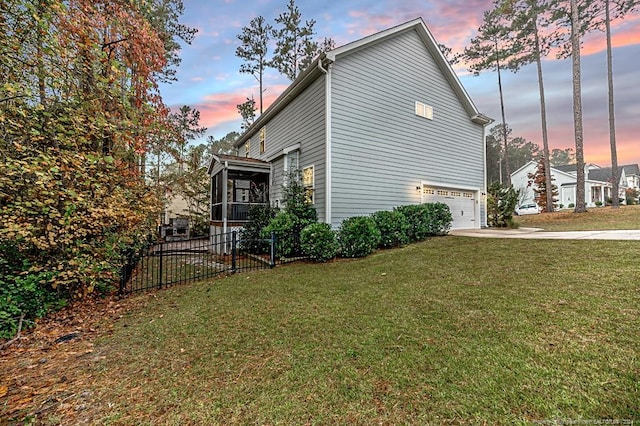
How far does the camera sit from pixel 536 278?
4.61 m

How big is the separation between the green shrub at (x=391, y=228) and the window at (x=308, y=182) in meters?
2.18

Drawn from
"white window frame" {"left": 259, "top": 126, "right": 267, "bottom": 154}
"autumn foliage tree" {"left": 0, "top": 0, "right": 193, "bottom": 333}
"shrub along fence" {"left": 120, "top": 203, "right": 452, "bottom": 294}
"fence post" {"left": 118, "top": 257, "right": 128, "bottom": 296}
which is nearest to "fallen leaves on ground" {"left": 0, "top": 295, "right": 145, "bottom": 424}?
"autumn foliage tree" {"left": 0, "top": 0, "right": 193, "bottom": 333}

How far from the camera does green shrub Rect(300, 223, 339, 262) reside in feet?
24.2

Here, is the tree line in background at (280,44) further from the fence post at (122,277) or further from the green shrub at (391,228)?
the fence post at (122,277)

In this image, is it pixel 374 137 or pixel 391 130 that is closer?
pixel 374 137

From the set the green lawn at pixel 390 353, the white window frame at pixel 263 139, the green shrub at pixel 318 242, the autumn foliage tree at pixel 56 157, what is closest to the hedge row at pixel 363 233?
the green shrub at pixel 318 242

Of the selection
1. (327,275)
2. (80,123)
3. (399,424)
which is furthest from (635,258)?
(80,123)

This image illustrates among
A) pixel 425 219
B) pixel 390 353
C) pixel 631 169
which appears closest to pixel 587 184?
pixel 631 169

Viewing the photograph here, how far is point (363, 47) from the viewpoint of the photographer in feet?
30.4

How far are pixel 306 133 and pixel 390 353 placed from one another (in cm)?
825

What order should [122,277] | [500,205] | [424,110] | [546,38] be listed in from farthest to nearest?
[546,38] → [500,205] → [424,110] → [122,277]

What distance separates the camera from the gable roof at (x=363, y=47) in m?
8.55

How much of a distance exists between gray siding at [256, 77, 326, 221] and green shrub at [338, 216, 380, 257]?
1.17m

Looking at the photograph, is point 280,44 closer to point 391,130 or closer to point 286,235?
point 391,130
